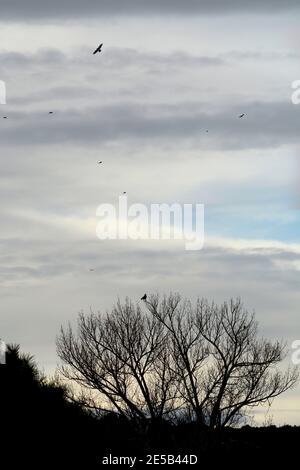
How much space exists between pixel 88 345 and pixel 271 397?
11.7 metres

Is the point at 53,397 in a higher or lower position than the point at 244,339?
lower

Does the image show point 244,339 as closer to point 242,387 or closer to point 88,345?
point 242,387

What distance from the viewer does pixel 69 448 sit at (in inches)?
1451

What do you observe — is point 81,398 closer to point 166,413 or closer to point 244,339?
point 166,413

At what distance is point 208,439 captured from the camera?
52938 millimetres

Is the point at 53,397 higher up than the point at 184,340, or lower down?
lower down

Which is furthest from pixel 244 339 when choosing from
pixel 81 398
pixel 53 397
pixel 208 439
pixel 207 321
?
pixel 53 397

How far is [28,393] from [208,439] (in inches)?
731

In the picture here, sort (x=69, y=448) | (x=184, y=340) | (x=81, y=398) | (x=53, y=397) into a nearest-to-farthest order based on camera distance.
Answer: (x=69, y=448)
(x=53, y=397)
(x=81, y=398)
(x=184, y=340)
